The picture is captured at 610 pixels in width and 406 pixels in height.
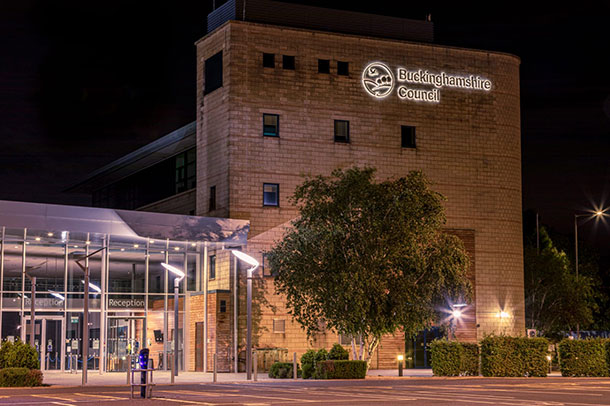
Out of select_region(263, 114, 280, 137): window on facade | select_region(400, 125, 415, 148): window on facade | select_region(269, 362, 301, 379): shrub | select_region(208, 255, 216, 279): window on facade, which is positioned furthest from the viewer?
select_region(400, 125, 415, 148): window on facade

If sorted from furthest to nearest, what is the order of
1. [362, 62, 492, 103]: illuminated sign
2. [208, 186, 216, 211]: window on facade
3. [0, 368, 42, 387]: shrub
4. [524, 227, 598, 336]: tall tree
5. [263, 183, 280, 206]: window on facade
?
[524, 227, 598, 336]: tall tree < [362, 62, 492, 103]: illuminated sign < [208, 186, 216, 211]: window on facade < [263, 183, 280, 206]: window on facade < [0, 368, 42, 387]: shrub

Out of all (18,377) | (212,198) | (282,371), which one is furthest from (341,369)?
(212,198)

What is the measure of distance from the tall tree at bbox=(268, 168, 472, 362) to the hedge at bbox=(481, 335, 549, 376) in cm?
242

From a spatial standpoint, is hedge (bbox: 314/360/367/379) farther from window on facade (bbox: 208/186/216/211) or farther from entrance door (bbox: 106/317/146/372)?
window on facade (bbox: 208/186/216/211)

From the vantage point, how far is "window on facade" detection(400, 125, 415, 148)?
49.4m

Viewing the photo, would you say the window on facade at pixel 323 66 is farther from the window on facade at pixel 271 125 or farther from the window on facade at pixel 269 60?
the window on facade at pixel 271 125

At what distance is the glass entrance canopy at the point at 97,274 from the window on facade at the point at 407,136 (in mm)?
10437

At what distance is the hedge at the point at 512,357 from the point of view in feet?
123

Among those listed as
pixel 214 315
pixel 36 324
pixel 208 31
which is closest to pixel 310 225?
pixel 214 315

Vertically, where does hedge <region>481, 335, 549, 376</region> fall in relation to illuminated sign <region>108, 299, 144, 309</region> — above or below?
below

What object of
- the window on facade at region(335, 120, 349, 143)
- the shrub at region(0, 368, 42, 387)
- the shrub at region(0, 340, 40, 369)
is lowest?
the shrub at region(0, 368, 42, 387)

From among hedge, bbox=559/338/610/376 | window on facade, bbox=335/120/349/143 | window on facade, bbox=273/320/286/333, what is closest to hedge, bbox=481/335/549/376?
hedge, bbox=559/338/610/376

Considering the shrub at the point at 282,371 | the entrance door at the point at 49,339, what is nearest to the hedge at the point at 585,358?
the shrub at the point at 282,371

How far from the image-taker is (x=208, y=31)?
49656mm
